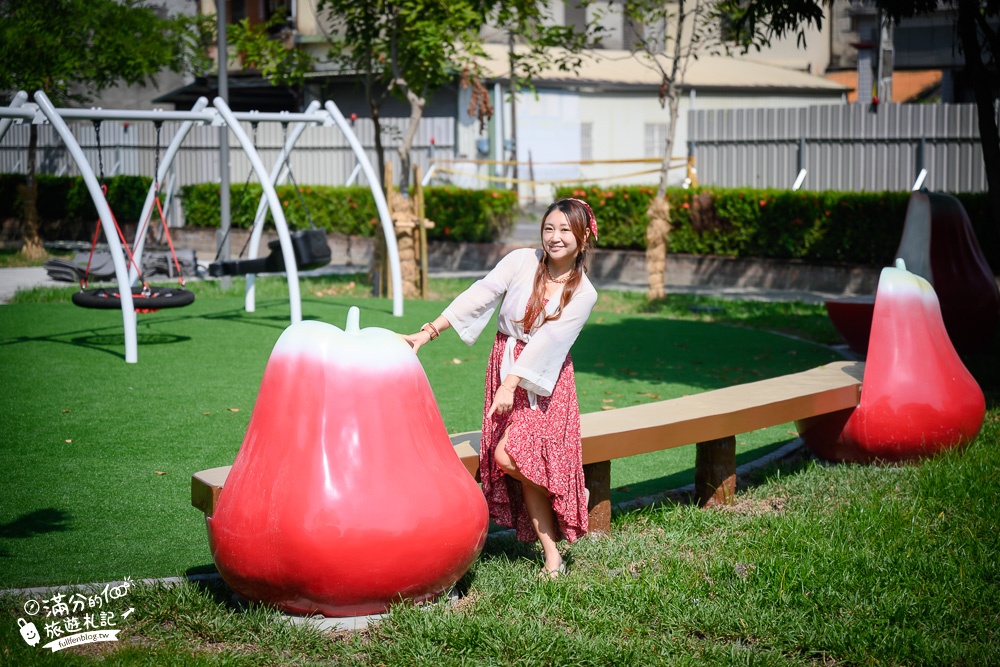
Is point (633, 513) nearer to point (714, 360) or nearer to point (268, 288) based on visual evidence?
point (714, 360)

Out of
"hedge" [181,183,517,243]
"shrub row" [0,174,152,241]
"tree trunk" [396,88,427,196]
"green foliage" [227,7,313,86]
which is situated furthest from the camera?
"shrub row" [0,174,152,241]

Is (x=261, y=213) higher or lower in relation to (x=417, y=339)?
higher

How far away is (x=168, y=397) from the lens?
8.35 m

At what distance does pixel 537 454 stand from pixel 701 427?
1320mm

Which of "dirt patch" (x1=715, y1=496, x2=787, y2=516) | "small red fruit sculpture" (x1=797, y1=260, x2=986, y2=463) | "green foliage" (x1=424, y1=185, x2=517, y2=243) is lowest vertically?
"dirt patch" (x1=715, y1=496, x2=787, y2=516)

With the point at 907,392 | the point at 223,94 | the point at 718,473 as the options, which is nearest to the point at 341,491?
the point at 718,473

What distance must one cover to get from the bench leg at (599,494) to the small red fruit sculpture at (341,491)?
4.05 feet

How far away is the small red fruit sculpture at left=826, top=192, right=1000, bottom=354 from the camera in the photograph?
920 centimetres

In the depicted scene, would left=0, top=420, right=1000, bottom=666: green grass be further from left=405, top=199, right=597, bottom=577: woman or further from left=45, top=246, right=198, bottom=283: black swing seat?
left=45, top=246, right=198, bottom=283: black swing seat

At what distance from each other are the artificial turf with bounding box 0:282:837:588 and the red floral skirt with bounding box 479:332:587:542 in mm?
1316

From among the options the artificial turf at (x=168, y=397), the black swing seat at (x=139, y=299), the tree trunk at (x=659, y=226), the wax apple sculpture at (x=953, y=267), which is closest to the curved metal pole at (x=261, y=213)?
the artificial turf at (x=168, y=397)

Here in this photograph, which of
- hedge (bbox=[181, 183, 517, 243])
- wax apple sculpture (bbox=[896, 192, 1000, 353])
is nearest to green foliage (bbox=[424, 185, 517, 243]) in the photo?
hedge (bbox=[181, 183, 517, 243])

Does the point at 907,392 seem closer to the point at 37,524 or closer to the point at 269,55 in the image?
the point at 37,524

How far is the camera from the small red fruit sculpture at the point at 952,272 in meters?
9.20
